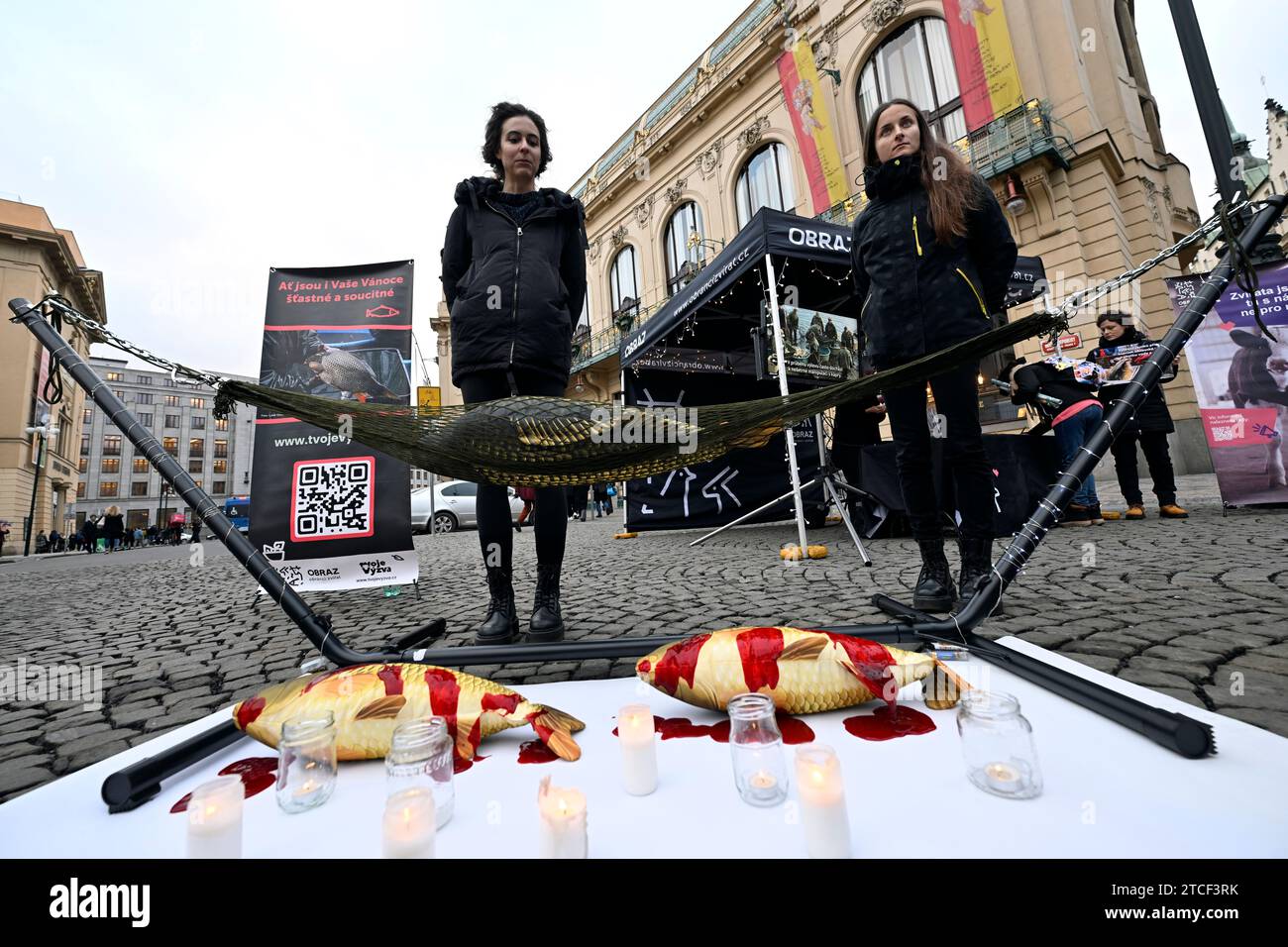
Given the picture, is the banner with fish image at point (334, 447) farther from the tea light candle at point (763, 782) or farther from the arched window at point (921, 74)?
the arched window at point (921, 74)

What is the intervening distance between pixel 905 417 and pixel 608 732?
173 centimetres

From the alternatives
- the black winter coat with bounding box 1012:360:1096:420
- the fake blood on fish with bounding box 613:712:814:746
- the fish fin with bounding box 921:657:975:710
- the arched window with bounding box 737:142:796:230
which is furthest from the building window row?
the fake blood on fish with bounding box 613:712:814:746

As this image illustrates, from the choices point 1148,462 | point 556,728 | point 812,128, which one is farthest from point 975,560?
point 812,128

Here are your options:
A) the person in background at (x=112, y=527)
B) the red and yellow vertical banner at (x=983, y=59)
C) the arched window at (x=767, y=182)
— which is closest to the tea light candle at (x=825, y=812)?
the red and yellow vertical banner at (x=983, y=59)

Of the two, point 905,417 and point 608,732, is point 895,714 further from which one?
point 905,417

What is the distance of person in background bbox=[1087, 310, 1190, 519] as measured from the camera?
176 inches

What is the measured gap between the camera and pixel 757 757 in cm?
78

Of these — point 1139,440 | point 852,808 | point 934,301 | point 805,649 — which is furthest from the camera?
point 1139,440

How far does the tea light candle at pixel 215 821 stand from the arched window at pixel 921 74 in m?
14.9

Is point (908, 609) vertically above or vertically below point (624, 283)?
below

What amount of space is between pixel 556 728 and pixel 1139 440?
5.88 m

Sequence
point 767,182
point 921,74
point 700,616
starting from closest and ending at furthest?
point 700,616 < point 921,74 < point 767,182

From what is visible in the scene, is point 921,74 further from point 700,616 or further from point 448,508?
point 700,616
